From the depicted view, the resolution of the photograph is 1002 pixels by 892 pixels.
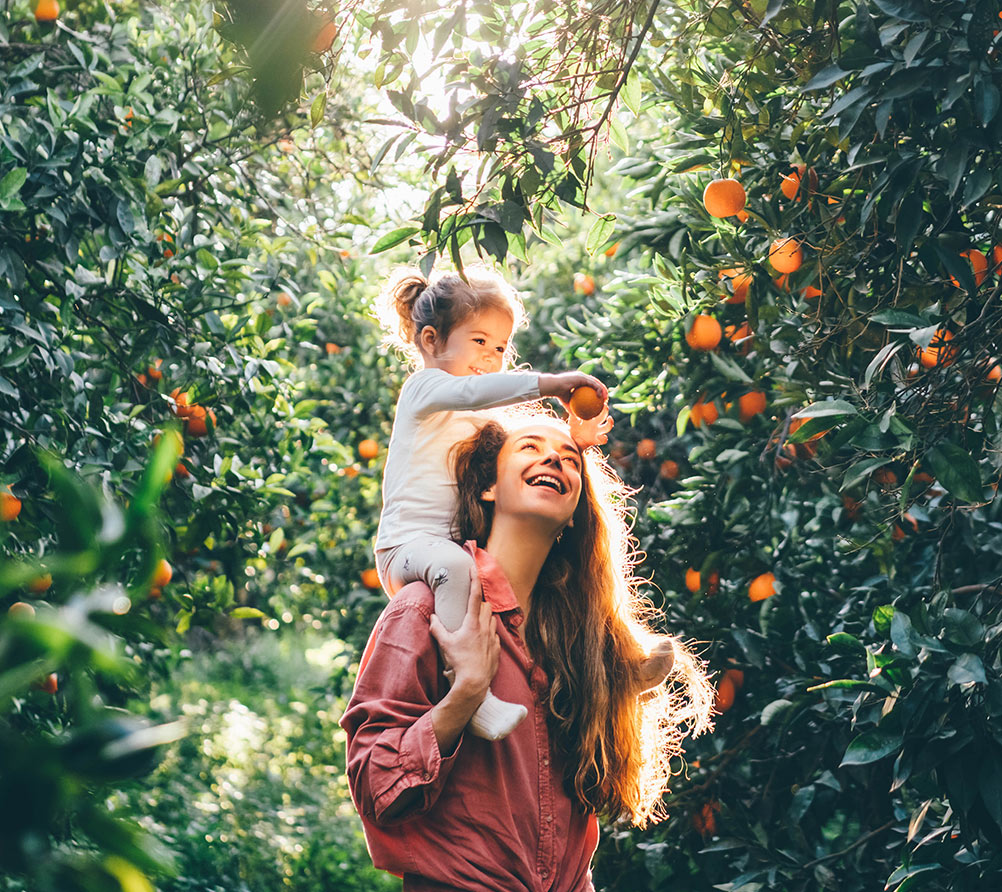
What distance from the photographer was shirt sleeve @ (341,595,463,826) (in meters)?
1.65

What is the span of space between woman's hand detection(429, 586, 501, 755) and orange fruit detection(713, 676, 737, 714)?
4.45 feet

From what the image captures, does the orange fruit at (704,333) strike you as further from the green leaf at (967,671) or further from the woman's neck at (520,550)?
the green leaf at (967,671)

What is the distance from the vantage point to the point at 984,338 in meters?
2.09

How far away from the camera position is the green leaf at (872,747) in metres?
1.75

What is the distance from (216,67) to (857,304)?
2.26 metres

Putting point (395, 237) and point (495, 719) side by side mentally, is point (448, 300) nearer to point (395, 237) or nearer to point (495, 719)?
point (395, 237)

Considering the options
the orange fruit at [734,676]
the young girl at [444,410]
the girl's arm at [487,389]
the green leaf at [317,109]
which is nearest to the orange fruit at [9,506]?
the young girl at [444,410]

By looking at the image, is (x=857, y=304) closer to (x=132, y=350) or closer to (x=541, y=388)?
(x=541, y=388)

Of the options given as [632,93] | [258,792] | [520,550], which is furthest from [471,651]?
[258,792]

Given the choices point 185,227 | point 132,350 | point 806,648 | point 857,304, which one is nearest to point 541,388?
point 857,304

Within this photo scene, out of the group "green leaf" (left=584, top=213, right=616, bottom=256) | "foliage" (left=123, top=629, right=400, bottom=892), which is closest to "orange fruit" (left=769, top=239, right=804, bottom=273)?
"green leaf" (left=584, top=213, right=616, bottom=256)

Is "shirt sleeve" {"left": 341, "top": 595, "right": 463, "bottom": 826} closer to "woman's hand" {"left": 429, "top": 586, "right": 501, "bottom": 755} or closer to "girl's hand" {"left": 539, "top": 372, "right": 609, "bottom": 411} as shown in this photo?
"woman's hand" {"left": 429, "top": 586, "right": 501, "bottom": 755}

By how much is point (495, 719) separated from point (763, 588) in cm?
140

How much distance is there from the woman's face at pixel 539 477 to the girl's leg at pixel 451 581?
143 millimetres
